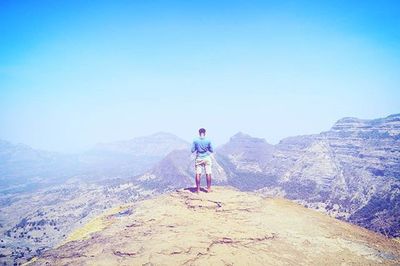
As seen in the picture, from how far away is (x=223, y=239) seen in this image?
12617mm

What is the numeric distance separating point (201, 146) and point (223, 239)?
7.07 m

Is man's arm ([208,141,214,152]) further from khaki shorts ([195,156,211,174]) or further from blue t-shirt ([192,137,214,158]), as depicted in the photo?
khaki shorts ([195,156,211,174])

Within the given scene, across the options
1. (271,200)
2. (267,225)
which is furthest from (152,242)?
(271,200)

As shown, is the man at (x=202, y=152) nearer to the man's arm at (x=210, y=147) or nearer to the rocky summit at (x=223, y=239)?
the man's arm at (x=210, y=147)

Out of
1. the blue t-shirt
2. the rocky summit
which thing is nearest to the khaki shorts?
the blue t-shirt

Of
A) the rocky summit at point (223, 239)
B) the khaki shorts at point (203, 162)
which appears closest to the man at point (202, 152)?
the khaki shorts at point (203, 162)

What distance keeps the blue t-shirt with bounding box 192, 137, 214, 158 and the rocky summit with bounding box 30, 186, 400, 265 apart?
266 centimetres

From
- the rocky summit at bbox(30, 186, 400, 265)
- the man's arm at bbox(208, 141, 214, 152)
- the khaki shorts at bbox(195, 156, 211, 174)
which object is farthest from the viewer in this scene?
the man's arm at bbox(208, 141, 214, 152)

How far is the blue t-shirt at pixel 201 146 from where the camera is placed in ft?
61.2

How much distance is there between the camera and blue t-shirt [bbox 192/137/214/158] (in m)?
18.7

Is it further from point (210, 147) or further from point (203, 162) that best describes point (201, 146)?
point (203, 162)

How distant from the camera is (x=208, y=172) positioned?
60.7ft

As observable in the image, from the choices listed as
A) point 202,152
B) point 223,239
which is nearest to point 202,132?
point 202,152

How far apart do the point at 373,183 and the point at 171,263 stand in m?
200
